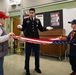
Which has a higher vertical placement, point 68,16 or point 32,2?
point 32,2

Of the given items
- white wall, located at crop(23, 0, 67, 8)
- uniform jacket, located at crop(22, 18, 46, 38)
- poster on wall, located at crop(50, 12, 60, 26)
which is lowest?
uniform jacket, located at crop(22, 18, 46, 38)

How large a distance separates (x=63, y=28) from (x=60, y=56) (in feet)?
3.94

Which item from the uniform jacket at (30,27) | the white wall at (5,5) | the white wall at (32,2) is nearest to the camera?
the uniform jacket at (30,27)

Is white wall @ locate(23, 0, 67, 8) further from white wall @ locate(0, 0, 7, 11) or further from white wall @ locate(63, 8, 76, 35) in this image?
white wall @ locate(0, 0, 7, 11)

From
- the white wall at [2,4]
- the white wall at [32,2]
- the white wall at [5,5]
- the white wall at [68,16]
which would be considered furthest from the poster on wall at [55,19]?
the white wall at [2,4]

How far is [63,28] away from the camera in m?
5.69

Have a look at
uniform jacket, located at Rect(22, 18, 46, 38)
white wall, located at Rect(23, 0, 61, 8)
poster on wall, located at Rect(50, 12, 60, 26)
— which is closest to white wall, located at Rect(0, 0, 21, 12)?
white wall, located at Rect(23, 0, 61, 8)

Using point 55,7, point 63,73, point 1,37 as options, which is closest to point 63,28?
point 55,7

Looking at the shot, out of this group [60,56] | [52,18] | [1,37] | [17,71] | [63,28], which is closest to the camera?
[1,37]

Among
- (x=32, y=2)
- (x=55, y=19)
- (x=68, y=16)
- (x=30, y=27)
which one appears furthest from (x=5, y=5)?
(x=30, y=27)

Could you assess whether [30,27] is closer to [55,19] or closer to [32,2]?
[55,19]

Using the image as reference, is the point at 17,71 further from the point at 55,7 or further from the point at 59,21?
the point at 55,7

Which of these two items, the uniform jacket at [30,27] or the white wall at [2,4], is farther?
the white wall at [2,4]

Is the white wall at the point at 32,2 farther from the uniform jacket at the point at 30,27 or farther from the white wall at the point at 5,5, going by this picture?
the uniform jacket at the point at 30,27
